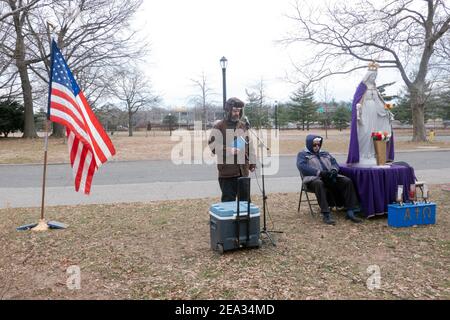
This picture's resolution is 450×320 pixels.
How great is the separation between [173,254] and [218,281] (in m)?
1.12

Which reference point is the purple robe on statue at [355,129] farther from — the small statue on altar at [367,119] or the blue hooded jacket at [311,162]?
the blue hooded jacket at [311,162]

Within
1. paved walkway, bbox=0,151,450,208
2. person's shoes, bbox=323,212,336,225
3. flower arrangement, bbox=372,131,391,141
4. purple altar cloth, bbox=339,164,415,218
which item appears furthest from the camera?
paved walkway, bbox=0,151,450,208

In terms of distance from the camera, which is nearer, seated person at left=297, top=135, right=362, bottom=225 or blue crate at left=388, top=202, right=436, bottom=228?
blue crate at left=388, top=202, right=436, bottom=228

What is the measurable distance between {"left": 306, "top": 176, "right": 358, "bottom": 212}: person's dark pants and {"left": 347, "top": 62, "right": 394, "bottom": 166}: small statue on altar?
68 cm

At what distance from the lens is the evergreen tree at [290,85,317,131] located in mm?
59250

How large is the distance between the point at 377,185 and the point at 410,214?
0.68m

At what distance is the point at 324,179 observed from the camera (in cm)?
659

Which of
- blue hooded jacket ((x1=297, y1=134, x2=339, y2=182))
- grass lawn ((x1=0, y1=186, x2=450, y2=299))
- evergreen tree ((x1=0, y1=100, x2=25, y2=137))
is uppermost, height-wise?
evergreen tree ((x1=0, y1=100, x2=25, y2=137))

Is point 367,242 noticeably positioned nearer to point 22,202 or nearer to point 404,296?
point 404,296

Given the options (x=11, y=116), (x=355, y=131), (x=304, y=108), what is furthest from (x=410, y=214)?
(x=304, y=108)

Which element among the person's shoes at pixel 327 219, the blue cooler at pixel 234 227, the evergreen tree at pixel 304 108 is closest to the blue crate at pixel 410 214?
the person's shoes at pixel 327 219

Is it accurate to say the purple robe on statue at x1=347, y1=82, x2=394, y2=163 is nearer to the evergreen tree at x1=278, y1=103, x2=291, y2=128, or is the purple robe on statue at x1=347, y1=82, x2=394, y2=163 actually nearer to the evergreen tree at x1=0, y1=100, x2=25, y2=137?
the evergreen tree at x1=0, y1=100, x2=25, y2=137

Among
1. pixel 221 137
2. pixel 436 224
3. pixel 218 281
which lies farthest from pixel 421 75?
pixel 218 281

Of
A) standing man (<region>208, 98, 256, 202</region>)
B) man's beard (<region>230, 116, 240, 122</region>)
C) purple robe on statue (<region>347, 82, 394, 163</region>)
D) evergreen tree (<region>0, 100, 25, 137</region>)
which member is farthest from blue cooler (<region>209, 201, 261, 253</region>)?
evergreen tree (<region>0, 100, 25, 137</region>)
